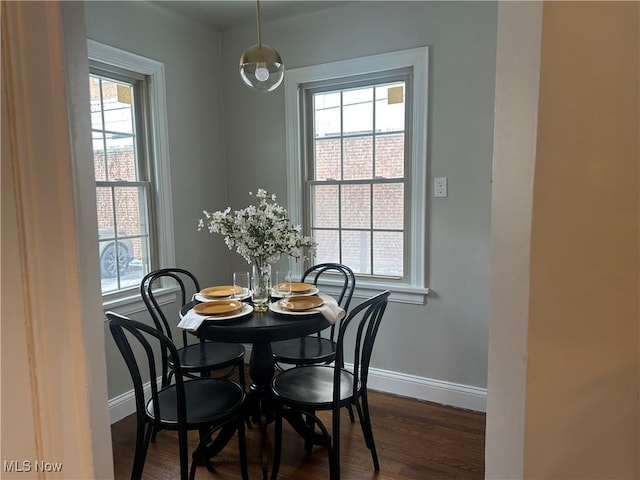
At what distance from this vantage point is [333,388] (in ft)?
6.22

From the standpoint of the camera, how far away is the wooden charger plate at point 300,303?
81.2 inches

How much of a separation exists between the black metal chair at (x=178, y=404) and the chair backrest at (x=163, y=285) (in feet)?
1.96

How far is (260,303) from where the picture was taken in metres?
2.20

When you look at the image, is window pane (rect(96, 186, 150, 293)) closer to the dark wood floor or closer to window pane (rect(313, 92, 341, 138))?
the dark wood floor

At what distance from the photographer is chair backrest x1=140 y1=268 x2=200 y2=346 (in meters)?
2.45

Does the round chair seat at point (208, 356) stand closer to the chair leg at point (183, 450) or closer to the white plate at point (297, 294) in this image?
the white plate at point (297, 294)

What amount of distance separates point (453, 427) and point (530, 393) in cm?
207

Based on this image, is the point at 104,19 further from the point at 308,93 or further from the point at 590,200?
the point at 590,200

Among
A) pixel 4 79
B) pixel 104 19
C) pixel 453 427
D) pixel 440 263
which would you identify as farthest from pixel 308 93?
pixel 4 79

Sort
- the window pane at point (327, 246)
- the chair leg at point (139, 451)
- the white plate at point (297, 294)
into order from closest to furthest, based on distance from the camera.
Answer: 1. the chair leg at point (139, 451)
2. the white plate at point (297, 294)
3. the window pane at point (327, 246)

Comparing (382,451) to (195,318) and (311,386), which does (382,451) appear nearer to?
(311,386)

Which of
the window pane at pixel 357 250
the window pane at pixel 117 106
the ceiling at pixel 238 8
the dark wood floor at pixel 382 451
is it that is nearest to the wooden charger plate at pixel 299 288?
the window pane at pixel 357 250

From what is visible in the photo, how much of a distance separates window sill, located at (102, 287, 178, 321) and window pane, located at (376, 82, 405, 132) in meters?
1.83

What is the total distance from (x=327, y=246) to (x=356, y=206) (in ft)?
1.25
